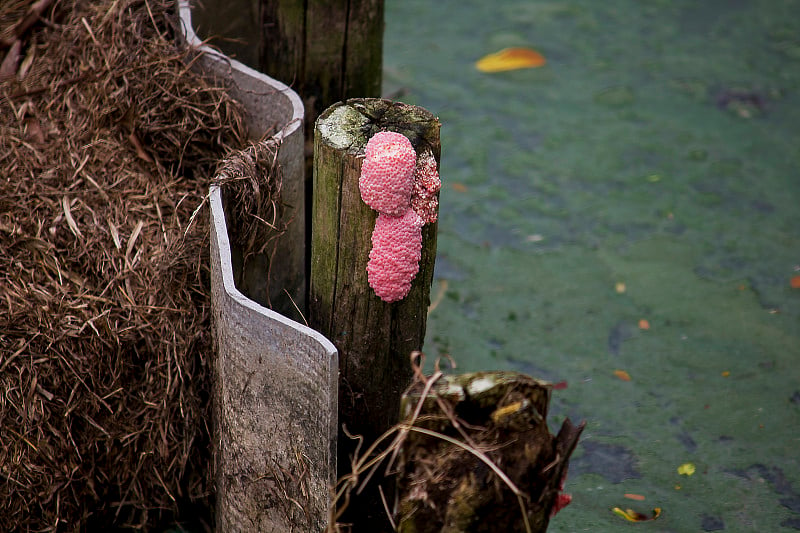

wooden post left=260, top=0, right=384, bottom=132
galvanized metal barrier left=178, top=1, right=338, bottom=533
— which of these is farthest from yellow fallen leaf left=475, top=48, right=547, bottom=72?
galvanized metal barrier left=178, top=1, right=338, bottom=533

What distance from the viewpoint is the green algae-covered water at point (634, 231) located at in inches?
116

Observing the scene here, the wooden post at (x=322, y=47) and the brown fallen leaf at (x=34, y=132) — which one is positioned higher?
the wooden post at (x=322, y=47)

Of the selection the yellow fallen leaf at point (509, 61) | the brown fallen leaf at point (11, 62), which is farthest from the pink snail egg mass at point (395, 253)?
the yellow fallen leaf at point (509, 61)

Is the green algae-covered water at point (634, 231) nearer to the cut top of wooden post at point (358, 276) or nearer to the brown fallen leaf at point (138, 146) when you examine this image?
the cut top of wooden post at point (358, 276)

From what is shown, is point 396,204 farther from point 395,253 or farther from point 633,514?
point 633,514

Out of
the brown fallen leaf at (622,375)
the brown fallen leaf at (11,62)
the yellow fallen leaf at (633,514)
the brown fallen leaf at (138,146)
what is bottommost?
the yellow fallen leaf at (633,514)

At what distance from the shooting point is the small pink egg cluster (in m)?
2.04

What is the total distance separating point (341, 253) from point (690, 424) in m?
1.57

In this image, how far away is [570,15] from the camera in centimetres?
543

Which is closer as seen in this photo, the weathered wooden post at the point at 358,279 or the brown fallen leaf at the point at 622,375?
the weathered wooden post at the point at 358,279

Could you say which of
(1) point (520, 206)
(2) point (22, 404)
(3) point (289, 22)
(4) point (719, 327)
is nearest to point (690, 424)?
(4) point (719, 327)

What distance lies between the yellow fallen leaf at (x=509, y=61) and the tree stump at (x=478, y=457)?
3.44 metres

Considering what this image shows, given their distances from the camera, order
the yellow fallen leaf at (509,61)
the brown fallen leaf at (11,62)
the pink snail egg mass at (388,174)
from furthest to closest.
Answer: the yellow fallen leaf at (509,61)
the brown fallen leaf at (11,62)
the pink snail egg mass at (388,174)

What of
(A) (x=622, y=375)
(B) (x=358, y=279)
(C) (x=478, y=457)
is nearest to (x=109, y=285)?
(B) (x=358, y=279)
